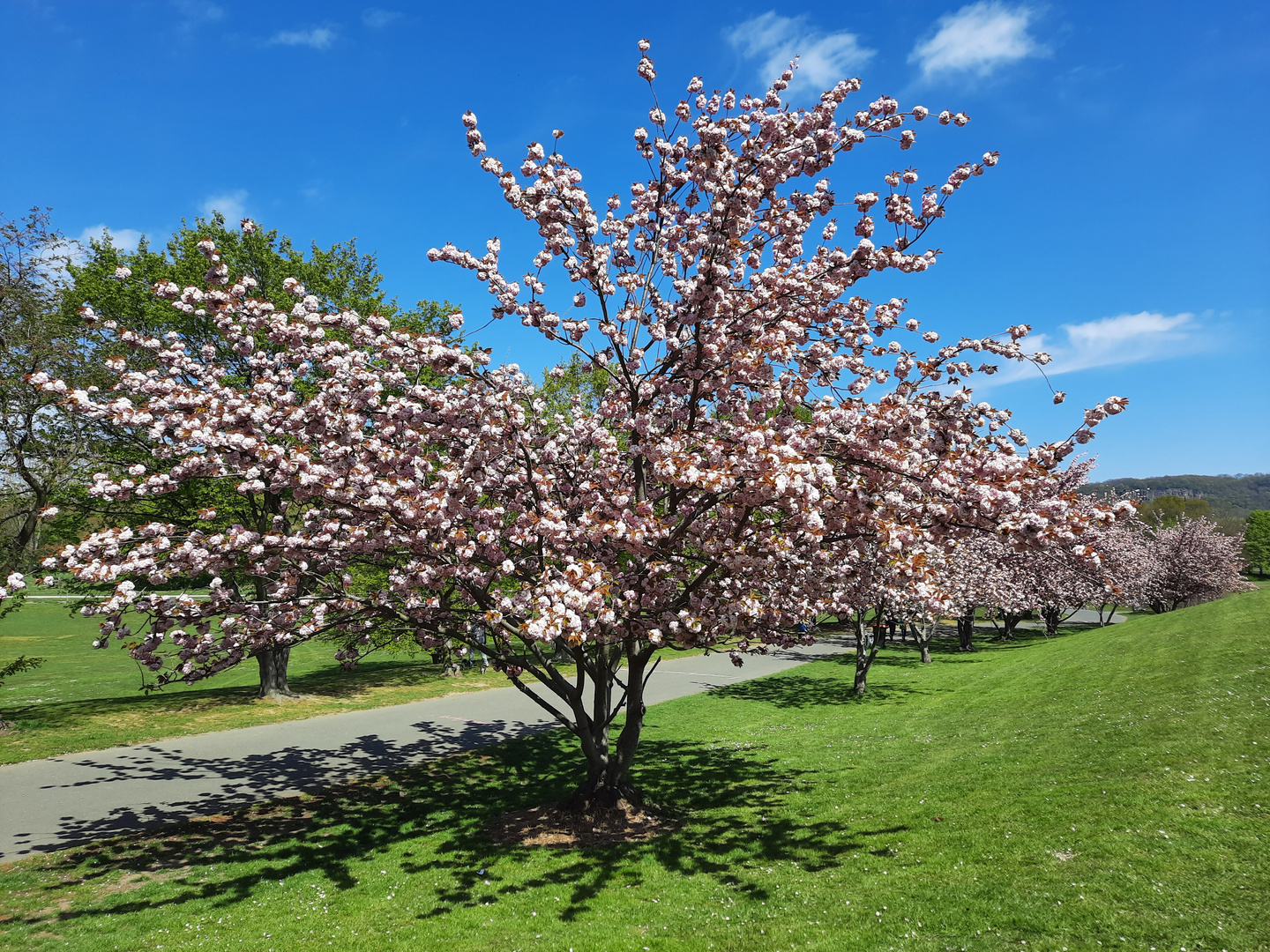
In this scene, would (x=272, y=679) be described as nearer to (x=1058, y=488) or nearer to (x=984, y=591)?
(x=1058, y=488)

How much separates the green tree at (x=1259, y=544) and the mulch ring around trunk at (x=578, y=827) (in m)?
103

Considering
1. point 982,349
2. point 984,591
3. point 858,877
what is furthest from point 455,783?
point 984,591

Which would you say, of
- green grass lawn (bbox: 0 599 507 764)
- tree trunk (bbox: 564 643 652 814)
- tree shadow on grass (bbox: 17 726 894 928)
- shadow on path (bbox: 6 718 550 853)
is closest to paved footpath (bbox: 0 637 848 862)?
shadow on path (bbox: 6 718 550 853)

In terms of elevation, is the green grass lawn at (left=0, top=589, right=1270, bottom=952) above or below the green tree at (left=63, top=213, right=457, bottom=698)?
below

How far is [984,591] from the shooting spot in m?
27.9

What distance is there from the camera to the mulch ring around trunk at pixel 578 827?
9.61 metres

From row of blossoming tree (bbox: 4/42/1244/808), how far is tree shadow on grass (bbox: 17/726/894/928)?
2.53 metres

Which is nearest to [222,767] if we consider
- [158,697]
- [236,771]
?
[236,771]

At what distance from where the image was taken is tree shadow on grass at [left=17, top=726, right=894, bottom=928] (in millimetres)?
8172

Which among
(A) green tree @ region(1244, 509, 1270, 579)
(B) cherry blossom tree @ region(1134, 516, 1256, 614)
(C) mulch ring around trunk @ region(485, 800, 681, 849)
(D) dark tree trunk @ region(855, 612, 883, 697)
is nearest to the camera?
(C) mulch ring around trunk @ region(485, 800, 681, 849)

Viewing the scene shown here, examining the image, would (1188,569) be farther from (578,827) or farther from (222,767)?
(222,767)

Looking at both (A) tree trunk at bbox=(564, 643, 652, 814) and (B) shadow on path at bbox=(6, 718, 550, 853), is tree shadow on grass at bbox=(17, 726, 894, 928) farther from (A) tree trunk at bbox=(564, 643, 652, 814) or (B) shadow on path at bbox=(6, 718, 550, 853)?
(A) tree trunk at bbox=(564, 643, 652, 814)

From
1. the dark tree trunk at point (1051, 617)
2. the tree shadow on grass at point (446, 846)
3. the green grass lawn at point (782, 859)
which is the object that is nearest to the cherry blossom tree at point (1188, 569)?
the dark tree trunk at point (1051, 617)

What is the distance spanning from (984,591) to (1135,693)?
13.1m
